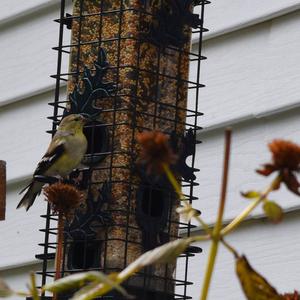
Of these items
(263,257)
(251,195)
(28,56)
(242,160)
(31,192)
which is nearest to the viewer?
(251,195)

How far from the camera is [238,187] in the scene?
222 inches

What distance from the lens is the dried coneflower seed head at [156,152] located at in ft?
4.12

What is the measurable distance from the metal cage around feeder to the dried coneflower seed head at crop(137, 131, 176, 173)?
8.74 feet

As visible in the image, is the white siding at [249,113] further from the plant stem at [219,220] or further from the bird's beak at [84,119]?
the plant stem at [219,220]

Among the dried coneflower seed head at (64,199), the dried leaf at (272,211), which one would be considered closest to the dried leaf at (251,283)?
the dried leaf at (272,211)

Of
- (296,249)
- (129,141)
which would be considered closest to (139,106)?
(129,141)

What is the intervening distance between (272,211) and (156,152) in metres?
0.18

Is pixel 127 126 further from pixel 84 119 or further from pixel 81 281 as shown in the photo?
pixel 81 281

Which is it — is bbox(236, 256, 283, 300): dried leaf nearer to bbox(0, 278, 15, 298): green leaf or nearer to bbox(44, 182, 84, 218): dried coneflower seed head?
bbox(0, 278, 15, 298): green leaf

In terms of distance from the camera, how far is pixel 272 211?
1386 mm

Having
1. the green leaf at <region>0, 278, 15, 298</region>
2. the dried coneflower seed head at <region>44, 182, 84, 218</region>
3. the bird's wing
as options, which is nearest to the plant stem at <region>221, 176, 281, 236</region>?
the green leaf at <region>0, 278, 15, 298</region>

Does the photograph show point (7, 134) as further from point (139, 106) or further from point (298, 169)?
point (298, 169)

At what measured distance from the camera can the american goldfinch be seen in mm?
4109

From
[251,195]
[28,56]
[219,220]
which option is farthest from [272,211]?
[28,56]
